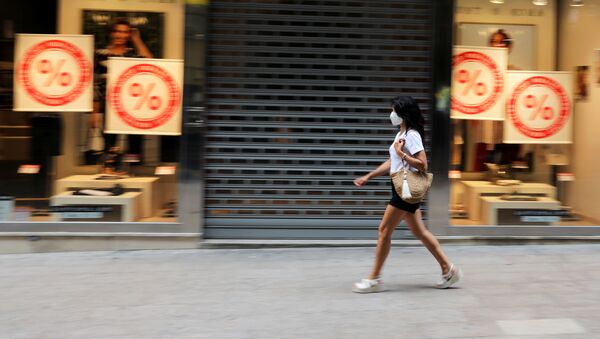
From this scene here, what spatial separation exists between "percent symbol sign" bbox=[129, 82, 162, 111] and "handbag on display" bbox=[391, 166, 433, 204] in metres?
3.17

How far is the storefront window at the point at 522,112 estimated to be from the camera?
296 inches

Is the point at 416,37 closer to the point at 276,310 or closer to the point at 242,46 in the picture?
the point at 242,46

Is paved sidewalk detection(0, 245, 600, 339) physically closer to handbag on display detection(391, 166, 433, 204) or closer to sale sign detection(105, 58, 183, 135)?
handbag on display detection(391, 166, 433, 204)

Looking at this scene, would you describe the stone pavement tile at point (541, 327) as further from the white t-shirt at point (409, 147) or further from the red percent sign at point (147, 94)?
the red percent sign at point (147, 94)

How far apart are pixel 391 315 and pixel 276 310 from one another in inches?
36.6

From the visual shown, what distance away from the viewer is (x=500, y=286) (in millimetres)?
5832

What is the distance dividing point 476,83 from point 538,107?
817mm

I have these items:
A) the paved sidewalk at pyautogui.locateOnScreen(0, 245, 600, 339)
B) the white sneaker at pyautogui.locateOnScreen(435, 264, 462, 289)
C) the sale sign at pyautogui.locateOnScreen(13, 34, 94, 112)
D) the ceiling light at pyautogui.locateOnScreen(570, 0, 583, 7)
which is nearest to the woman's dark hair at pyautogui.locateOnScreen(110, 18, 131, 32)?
the sale sign at pyautogui.locateOnScreen(13, 34, 94, 112)

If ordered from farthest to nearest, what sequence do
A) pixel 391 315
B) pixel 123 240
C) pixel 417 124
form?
1. pixel 123 240
2. pixel 417 124
3. pixel 391 315

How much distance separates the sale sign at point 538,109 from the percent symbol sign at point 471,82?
333 mm

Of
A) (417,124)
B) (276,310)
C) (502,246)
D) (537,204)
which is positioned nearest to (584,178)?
(537,204)

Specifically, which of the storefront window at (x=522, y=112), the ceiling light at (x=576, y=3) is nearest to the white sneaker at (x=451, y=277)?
the storefront window at (x=522, y=112)

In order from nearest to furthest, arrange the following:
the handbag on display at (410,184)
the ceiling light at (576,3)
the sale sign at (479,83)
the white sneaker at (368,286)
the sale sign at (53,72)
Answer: the handbag on display at (410,184) → the white sneaker at (368,286) → the sale sign at (53,72) → the sale sign at (479,83) → the ceiling light at (576,3)

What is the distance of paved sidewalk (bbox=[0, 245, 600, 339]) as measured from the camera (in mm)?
4770
